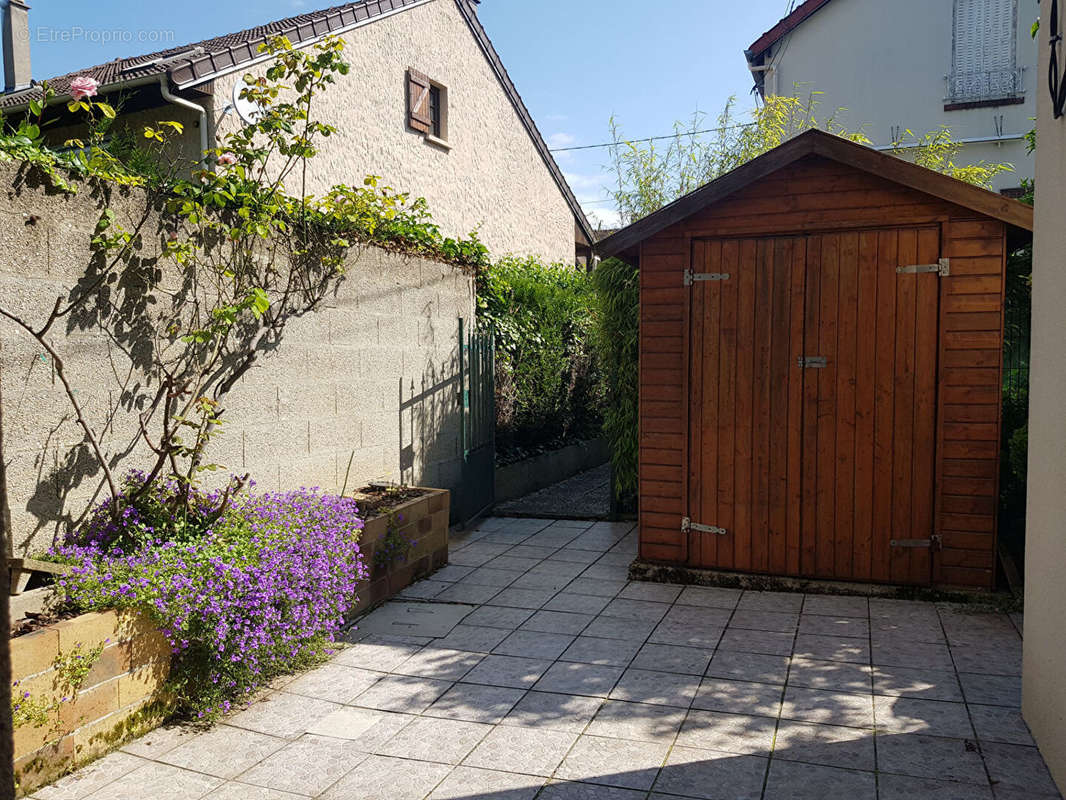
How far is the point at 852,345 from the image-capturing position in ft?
16.9

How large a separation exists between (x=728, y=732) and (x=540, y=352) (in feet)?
20.1

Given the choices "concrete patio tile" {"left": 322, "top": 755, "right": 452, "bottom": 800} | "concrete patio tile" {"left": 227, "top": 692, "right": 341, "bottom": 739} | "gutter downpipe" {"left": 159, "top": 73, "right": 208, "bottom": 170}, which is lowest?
"concrete patio tile" {"left": 322, "top": 755, "right": 452, "bottom": 800}

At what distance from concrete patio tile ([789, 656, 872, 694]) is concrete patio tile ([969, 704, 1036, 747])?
0.46m

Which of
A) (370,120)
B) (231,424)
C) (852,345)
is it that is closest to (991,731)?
(852,345)

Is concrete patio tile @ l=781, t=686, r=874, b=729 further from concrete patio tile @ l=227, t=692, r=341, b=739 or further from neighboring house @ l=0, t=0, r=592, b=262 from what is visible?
neighboring house @ l=0, t=0, r=592, b=262

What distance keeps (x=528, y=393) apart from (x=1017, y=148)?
8640 millimetres

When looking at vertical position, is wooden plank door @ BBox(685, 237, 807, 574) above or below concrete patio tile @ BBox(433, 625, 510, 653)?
above

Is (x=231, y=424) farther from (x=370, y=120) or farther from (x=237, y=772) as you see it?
(x=370, y=120)

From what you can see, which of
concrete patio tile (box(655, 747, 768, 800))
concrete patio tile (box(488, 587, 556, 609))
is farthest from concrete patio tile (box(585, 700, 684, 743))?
concrete patio tile (box(488, 587, 556, 609))

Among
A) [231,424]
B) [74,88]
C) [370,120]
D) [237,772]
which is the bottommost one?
[237,772]

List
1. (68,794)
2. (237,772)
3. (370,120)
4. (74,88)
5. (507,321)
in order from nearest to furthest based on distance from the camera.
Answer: (68,794), (237,772), (74,88), (507,321), (370,120)

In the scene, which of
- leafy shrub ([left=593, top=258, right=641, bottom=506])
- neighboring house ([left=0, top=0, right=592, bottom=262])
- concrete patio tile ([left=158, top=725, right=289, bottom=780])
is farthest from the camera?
neighboring house ([left=0, top=0, right=592, bottom=262])

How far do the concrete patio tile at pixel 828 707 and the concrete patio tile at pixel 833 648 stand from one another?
1.53ft

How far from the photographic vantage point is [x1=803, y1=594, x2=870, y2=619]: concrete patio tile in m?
4.88
